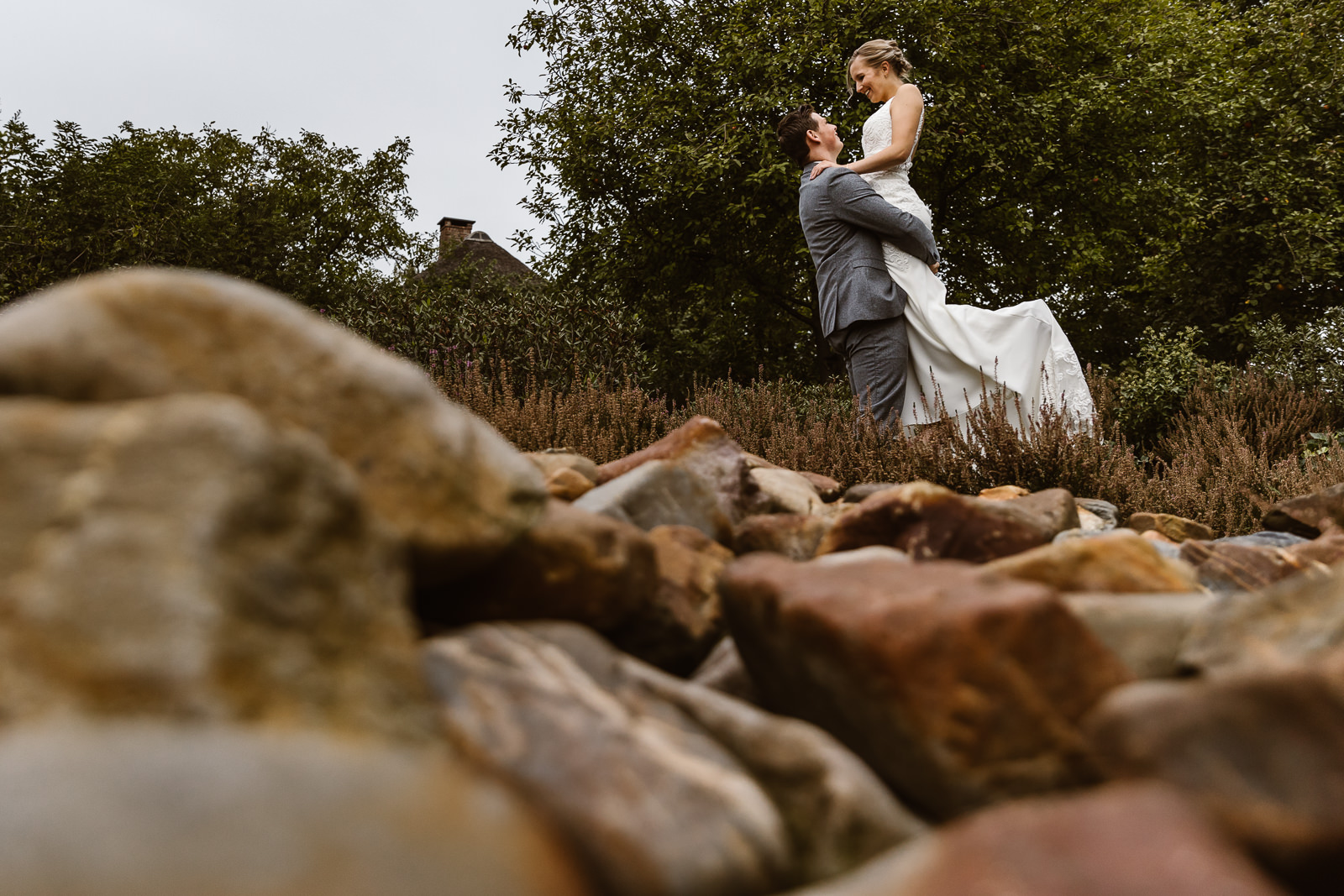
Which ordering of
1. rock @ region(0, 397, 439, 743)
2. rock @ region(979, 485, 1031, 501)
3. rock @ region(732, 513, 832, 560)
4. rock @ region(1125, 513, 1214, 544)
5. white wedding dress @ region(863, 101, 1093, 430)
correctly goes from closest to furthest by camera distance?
rock @ region(0, 397, 439, 743), rock @ region(732, 513, 832, 560), rock @ region(1125, 513, 1214, 544), rock @ region(979, 485, 1031, 501), white wedding dress @ region(863, 101, 1093, 430)

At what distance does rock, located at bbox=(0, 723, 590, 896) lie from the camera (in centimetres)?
80

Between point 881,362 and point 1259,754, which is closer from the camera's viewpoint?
point 1259,754

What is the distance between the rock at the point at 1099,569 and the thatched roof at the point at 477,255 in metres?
21.2

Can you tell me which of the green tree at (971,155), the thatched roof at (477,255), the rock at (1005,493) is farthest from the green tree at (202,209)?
the rock at (1005,493)

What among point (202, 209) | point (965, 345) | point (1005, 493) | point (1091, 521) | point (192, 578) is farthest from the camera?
point (202, 209)

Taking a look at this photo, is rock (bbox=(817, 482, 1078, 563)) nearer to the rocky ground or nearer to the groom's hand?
the rocky ground

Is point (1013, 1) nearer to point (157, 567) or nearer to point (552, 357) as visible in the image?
point (552, 357)

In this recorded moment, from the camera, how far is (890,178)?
6246 millimetres

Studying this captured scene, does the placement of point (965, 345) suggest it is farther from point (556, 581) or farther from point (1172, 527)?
point (556, 581)

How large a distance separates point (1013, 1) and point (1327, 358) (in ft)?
22.3

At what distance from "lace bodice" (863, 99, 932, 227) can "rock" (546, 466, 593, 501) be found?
414 centimetres

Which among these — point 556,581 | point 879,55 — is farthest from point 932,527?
point 879,55

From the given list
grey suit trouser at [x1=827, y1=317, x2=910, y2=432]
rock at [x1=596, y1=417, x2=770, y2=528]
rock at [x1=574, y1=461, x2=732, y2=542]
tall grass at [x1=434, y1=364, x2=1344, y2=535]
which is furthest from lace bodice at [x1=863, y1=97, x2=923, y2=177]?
rock at [x1=574, y1=461, x2=732, y2=542]

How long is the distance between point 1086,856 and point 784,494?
2.34 m
